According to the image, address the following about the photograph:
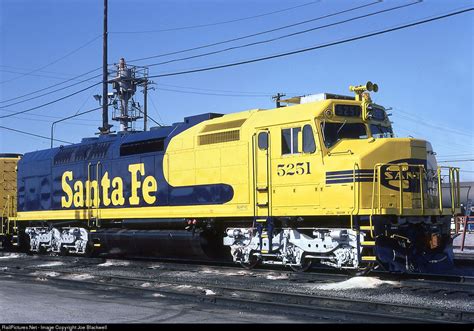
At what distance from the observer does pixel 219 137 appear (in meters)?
15.9

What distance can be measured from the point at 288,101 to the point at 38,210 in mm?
11214

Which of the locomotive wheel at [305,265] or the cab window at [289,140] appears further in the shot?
the locomotive wheel at [305,265]

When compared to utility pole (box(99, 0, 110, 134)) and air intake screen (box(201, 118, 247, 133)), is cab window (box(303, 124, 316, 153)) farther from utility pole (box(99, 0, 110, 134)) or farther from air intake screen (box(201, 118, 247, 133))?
utility pole (box(99, 0, 110, 134))

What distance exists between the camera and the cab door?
48.0ft

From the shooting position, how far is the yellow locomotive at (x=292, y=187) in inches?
510

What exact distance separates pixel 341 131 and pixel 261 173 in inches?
87.2

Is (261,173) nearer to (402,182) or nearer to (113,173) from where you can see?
(402,182)

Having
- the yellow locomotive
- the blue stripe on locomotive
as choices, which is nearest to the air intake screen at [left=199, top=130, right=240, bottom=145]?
the yellow locomotive

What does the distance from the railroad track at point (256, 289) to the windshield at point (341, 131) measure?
3074 millimetres

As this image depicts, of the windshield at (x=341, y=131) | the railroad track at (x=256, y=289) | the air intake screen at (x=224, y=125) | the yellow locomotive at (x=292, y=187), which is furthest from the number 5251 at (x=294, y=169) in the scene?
the railroad track at (x=256, y=289)

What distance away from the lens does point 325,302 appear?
1019 centimetres

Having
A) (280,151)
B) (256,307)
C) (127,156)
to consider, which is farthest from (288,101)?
(256,307)

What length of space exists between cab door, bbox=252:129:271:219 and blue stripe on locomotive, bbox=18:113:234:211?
930 mm

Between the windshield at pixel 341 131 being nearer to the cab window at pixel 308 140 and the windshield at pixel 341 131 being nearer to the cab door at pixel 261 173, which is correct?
the cab window at pixel 308 140
